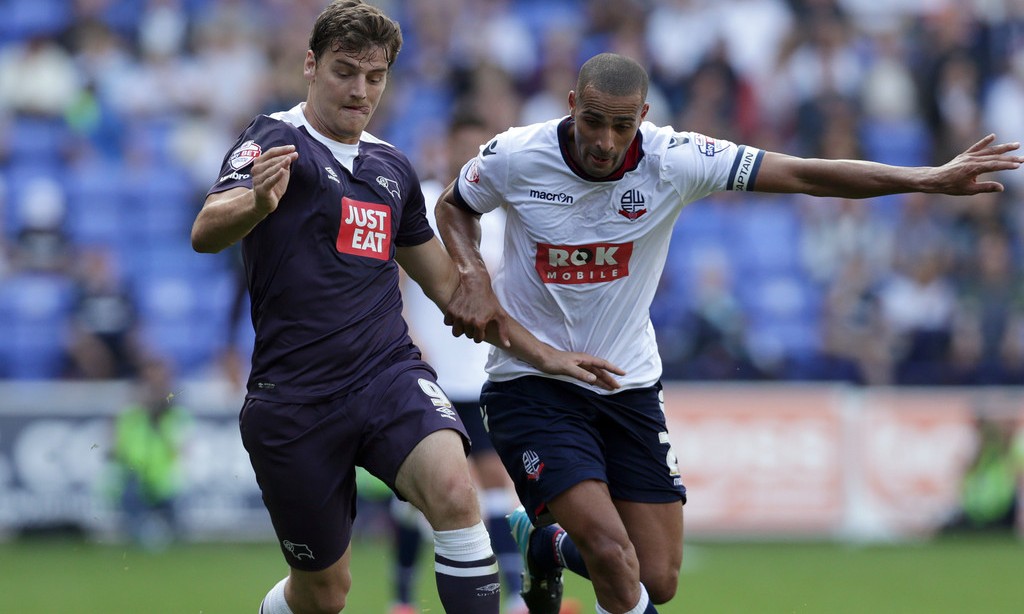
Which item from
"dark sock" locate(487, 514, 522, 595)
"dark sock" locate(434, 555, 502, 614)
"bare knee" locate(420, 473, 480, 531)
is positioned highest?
"bare knee" locate(420, 473, 480, 531)

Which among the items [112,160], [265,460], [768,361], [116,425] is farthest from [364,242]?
[112,160]

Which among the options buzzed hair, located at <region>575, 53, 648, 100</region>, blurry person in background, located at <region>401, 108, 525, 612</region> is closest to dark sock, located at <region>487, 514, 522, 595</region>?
blurry person in background, located at <region>401, 108, 525, 612</region>

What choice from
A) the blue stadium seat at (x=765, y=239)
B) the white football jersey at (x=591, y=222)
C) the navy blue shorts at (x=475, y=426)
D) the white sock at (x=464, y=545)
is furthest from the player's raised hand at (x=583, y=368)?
the blue stadium seat at (x=765, y=239)

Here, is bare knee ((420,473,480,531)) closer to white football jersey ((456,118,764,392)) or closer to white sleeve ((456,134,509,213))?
white football jersey ((456,118,764,392))

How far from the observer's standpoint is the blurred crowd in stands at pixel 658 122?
14.7 meters

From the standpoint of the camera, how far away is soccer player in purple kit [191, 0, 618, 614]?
581 cm

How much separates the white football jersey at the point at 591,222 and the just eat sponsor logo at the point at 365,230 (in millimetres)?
731

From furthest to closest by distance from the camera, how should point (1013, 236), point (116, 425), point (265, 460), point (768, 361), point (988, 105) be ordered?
point (988, 105) < point (1013, 236) < point (768, 361) < point (116, 425) < point (265, 460)

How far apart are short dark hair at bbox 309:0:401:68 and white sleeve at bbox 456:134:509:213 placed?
2.56 feet

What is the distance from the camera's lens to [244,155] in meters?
5.77

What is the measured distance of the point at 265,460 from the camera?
19.6ft

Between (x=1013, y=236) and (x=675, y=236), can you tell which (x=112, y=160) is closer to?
(x=675, y=236)

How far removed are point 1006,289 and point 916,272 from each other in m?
0.93

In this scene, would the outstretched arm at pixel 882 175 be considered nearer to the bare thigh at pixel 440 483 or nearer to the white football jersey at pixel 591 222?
the white football jersey at pixel 591 222
